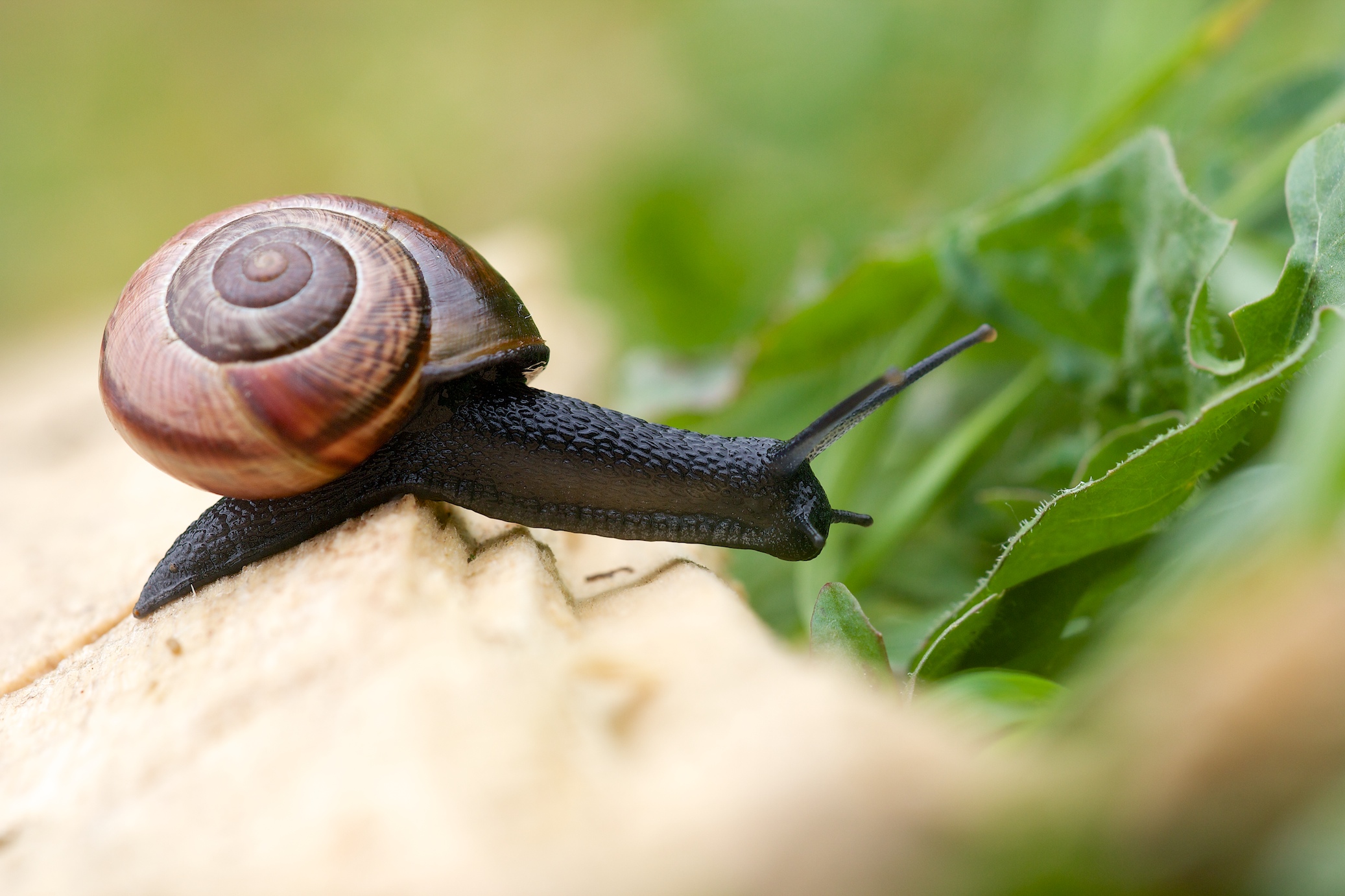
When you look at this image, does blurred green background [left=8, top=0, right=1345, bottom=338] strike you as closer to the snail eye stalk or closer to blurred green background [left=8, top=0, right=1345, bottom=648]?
blurred green background [left=8, top=0, right=1345, bottom=648]

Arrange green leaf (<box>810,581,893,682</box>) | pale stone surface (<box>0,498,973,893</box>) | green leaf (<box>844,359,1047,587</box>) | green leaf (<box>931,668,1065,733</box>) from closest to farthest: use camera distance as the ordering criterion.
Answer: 1. pale stone surface (<box>0,498,973,893</box>)
2. green leaf (<box>931,668,1065,733</box>)
3. green leaf (<box>810,581,893,682</box>)
4. green leaf (<box>844,359,1047,587</box>)

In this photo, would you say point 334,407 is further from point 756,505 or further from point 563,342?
point 563,342

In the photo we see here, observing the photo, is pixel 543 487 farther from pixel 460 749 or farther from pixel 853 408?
pixel 460 749

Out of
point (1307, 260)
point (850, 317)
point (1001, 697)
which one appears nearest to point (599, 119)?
point (850, 317)

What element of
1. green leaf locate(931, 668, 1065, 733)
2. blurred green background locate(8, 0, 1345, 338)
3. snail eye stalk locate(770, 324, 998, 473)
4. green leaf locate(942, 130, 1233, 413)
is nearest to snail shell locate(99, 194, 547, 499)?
snail eye stalk locate(770, 324, 998, 473)

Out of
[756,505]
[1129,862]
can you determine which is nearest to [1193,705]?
[1129,862]
